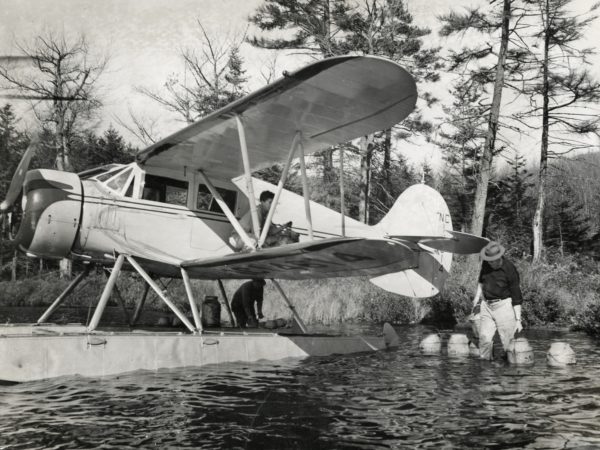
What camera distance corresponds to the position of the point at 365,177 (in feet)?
88.6

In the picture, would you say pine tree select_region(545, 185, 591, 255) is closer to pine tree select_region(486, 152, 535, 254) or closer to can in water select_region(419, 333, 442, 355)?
pine tree select_region(486, 152, 535, 254)

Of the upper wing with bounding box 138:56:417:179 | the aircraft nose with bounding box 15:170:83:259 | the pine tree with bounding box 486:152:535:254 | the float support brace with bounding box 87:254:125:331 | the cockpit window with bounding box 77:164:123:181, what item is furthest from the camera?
the pine tree with bounding box 486:152:535:254

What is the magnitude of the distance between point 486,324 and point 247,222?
4.27m

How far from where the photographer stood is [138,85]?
3225 cm

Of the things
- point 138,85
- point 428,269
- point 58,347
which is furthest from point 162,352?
point 138,85

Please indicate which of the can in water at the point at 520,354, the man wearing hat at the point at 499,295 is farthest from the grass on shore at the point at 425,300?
the can in water at the point at 520,354

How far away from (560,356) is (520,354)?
22.4 inches

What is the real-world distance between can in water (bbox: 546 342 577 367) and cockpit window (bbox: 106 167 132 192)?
685 cm

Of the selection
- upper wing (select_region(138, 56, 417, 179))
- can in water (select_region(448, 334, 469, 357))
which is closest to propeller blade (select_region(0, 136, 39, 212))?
upper wing (select_region(138, 56, 417, 179))

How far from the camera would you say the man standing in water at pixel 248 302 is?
34.8ft

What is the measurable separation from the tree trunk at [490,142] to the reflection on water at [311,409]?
13.5m

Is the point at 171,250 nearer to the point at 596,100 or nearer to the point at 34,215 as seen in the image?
the point at 34,215

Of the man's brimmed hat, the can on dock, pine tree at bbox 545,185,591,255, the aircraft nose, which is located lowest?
the can on dock

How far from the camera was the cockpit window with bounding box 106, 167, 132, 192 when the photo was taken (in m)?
8.68
